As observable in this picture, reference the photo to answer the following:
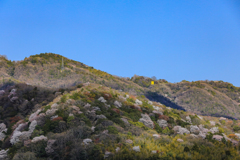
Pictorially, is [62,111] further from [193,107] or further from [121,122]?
[193,107]

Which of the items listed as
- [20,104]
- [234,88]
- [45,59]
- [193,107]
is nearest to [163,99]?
[193,107]

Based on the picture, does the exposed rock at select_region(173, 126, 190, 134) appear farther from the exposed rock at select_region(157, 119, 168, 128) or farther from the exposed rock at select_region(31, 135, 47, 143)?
the exposed rock at select_region(31, 135, 47, 143)

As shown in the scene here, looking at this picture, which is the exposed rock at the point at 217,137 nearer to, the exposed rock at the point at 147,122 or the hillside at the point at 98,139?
the hillside at the point at 98,139

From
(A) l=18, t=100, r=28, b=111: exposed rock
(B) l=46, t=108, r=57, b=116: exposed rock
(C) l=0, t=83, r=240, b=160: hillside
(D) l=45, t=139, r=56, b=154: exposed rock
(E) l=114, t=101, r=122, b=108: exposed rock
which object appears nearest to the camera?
(C) l=0, t=83, r=240, b=160: hillside

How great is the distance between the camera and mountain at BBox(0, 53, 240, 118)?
44.7 meters

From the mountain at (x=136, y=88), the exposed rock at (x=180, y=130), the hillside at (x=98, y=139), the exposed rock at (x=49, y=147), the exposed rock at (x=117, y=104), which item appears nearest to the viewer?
the hillside at (x=98, y=139)

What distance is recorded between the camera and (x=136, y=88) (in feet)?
171

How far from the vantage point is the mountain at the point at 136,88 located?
44.7 meters

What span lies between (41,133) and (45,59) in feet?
149

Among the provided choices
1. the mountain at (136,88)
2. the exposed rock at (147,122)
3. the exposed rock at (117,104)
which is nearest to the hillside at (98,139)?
the exposed rock at (147,122)

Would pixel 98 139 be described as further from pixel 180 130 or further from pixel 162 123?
pixel 162 123

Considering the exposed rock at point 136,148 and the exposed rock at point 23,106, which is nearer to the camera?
the exposed rock at point 136,148

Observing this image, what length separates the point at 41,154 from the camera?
34.2 feet

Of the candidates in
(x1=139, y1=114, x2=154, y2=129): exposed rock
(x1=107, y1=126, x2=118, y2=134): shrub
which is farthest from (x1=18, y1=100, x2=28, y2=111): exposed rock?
(x1=139, y1=114, x2=154, y2=129): exposed rock
